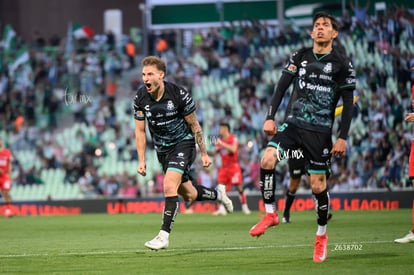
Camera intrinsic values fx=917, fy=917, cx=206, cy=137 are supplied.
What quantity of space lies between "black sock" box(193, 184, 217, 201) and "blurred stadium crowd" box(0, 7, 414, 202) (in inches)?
577

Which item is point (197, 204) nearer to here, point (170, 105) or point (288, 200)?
point (288, 200)

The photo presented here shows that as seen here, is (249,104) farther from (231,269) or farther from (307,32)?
(231,269)

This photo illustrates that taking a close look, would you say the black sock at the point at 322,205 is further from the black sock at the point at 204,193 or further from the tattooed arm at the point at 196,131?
the black sock at the point at 204,193

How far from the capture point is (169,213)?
39.8 ft

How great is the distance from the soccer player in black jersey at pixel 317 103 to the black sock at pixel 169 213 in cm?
150

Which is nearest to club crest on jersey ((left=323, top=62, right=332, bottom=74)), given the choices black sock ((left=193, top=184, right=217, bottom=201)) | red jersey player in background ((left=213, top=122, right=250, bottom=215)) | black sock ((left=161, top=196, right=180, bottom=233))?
black sock ((left=161, top=196, right=180, bottom=233))

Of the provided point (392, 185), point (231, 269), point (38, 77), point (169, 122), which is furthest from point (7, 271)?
point (38, 77)

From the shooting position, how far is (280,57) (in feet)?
112

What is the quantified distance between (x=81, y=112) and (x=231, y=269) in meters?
26.7

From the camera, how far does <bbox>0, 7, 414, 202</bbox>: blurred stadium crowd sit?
29656 millimetres

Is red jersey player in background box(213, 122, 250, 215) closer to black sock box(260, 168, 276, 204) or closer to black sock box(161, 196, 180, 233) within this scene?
black sock box(161, 196, 180, 233)

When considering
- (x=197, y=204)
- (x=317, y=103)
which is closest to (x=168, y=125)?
(x=317, y=103)

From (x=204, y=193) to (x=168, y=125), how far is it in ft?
5.40

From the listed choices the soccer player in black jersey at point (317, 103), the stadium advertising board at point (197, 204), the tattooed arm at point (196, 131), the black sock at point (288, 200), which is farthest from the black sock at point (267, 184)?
the stadium advertising board at point (197, 204)
